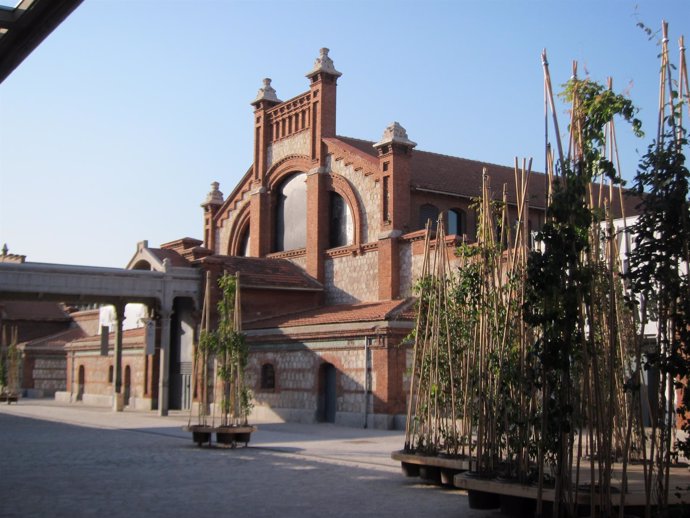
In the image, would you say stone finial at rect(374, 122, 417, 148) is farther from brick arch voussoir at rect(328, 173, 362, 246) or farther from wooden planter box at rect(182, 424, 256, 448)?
wooden planter box at rect(182, 424, 256, 448)

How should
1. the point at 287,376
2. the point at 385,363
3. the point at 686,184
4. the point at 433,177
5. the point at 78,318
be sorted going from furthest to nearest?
the point at 78,318
the point at 433,177
the point at 287,376
the point at 385,363
the point at 686,184

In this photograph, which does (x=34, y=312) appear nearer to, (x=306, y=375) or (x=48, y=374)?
(x=48, y=374)

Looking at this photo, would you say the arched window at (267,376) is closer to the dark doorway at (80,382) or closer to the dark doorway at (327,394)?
the dark doorway at (327,394)

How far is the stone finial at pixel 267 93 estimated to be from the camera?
120 ft

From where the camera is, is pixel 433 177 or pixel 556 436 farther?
pixel 433 177

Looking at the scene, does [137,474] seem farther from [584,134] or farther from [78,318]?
[78,318]

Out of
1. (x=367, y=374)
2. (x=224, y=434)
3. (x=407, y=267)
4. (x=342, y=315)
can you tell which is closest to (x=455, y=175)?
(x=407, y=267)

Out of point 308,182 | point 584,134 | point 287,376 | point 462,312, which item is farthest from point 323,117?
point 584,134

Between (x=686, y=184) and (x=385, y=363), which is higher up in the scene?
(x=686, y=184)

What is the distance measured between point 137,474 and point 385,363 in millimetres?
11780

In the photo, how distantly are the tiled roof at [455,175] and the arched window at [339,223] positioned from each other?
2.26 meters

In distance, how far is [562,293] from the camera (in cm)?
757

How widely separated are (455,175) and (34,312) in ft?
125

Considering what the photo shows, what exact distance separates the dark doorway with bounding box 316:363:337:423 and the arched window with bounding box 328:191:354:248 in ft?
22.4
